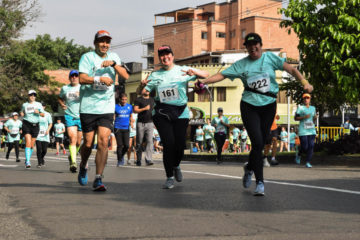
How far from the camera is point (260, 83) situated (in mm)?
7531

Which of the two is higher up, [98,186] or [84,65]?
[84,65]

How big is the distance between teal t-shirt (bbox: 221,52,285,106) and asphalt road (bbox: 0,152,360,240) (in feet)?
3.74

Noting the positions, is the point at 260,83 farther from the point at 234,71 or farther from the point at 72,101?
the point at 72,101

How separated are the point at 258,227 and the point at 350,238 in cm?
76

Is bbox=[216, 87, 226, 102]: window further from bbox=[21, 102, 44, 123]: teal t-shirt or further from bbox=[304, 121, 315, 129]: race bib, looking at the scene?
bbox=[21, 102, 44, 123]: teal t-shirt

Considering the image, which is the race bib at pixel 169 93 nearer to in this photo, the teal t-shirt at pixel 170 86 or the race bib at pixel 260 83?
the teal t-shirt at pixel 170 86

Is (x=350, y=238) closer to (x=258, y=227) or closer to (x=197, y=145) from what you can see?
(x=258, y=227)

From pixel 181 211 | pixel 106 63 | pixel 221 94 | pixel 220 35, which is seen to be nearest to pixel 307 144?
pixel 106 63

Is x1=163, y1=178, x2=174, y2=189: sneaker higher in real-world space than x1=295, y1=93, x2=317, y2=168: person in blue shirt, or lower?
lower

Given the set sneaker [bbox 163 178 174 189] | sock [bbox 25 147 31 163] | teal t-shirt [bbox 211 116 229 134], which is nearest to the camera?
sneaker [bbox 163 178 174 189]

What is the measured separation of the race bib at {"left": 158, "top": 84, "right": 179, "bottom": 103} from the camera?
27.1 feet

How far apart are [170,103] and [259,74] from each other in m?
1.35

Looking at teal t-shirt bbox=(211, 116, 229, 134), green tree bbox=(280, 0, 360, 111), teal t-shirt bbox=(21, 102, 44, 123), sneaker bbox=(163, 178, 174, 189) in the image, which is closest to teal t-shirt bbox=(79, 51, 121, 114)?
sneaker bbox=(163, 178, 174, 189)

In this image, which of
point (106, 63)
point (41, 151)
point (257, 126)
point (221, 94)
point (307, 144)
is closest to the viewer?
point (257, 126)
